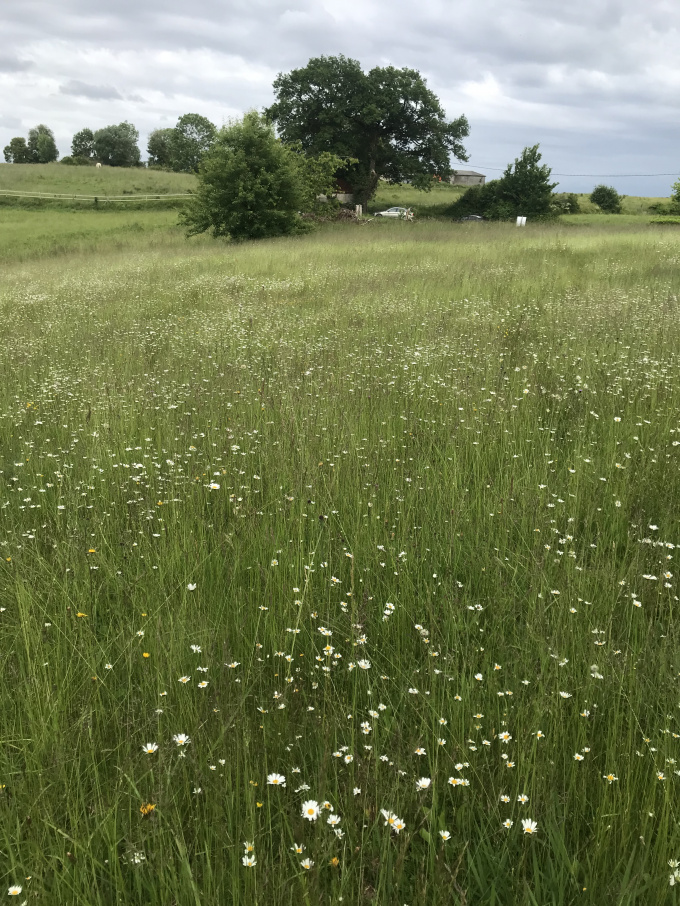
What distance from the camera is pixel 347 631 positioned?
269 cm

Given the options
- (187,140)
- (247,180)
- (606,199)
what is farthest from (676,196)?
(187,140)

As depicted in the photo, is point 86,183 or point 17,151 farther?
point 17,151

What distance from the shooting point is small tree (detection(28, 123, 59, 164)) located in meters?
116

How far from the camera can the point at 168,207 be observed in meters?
46.3

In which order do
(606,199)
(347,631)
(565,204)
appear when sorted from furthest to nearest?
1. (606,199)
2. (565,204)
3. (347,631)

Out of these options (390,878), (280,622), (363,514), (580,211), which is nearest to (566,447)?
(363,514)

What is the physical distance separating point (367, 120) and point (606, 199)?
27798mm

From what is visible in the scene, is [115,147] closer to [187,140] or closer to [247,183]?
[187,140]

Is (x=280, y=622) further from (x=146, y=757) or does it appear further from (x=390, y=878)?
(x=390, y=878)

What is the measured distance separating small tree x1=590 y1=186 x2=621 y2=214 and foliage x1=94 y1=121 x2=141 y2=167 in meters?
83.5

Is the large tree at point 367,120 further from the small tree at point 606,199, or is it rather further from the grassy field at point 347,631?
the grassy field at point 347,631

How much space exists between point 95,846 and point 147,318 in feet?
32.2

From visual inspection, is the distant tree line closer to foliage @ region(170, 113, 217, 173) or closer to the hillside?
foliage @ region(170, 113, 217, 173)

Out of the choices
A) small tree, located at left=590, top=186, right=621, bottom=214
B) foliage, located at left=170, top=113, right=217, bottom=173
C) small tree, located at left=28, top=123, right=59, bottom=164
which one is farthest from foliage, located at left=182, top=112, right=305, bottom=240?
small tree, located at left=28, top=123, right=59, bottom=164
